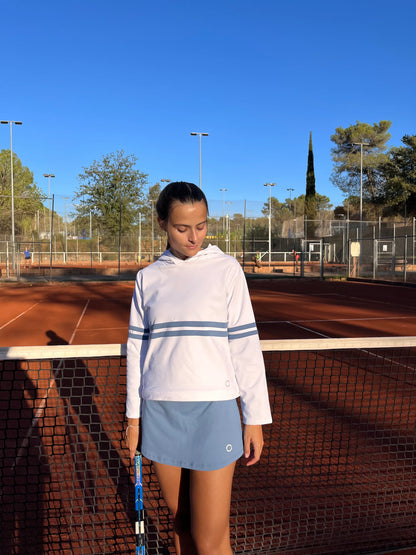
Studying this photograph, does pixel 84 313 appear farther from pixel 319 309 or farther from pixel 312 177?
pixel 312 177

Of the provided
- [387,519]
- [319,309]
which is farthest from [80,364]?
[319,309]

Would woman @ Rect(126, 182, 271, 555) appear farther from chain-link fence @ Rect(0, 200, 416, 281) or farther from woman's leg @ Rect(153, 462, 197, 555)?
chain-link fence @ Rect(0, 200, 416, 281)

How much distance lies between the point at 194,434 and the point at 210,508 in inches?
10.1

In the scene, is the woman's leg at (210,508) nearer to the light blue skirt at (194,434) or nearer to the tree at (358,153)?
the light blue skirt at (194,434)

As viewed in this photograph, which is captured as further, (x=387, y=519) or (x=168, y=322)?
(x=387, y=519)

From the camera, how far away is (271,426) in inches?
162

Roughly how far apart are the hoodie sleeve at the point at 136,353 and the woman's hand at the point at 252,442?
1.39 ft

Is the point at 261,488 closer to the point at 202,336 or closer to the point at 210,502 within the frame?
the point at 210,502

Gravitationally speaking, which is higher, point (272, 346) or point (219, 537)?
point (272, 346)

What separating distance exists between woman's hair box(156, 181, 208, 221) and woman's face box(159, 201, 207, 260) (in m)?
0.01

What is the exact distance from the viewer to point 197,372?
1583 mm

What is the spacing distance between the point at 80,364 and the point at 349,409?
3.68m

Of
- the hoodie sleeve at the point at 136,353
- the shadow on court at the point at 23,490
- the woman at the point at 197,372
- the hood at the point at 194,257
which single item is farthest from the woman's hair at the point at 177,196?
the shadow on court at the point at 23,490

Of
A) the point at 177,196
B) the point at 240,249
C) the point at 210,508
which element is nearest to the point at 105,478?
the point at 210,508
